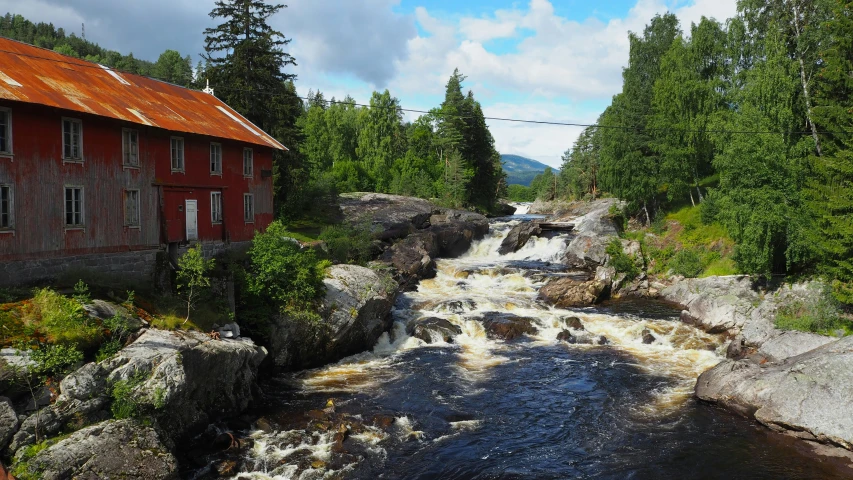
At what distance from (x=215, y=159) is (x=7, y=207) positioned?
9.24 metres

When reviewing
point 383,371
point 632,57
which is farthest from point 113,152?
point 632,57

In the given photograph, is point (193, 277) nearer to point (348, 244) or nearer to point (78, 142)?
point (78, 142)

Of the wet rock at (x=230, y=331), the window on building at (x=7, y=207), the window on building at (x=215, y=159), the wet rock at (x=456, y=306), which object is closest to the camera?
the window on building at (x=7, y=207)

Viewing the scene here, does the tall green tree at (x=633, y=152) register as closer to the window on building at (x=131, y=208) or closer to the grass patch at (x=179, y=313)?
the grass patch at (x=179, y=313)

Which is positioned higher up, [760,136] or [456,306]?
[760,136]

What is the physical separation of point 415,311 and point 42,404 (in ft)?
64.9

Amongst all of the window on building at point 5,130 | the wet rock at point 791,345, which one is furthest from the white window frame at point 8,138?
the wet rock at point 791,345

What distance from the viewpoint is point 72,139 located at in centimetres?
1955

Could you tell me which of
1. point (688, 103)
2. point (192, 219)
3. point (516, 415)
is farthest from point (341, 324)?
point (688, 103)

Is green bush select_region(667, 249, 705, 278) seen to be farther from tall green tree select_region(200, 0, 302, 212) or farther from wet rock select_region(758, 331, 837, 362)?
tall green tree select_region(200, 0, 302, 212)

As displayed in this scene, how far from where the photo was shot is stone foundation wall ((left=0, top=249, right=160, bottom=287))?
17812mm

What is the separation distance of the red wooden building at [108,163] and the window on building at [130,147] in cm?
4

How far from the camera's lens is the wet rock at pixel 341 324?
2286cm

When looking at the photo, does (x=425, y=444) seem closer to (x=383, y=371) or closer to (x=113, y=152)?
(x=383, y=371)
